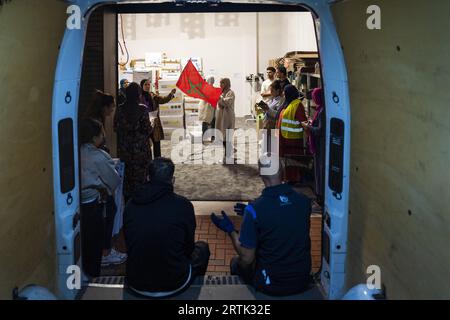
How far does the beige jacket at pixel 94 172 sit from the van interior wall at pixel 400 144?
85.3 inches

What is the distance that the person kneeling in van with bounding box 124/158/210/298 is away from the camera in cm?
309

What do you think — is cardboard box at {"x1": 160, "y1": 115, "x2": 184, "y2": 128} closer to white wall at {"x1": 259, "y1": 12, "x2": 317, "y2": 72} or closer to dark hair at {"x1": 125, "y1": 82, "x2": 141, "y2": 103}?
white wall at {"x1": 259, "y1": 12, "x2": 317, "y2": 72}

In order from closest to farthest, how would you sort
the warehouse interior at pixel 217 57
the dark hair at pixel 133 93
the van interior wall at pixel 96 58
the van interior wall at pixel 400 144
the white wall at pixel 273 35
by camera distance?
the van interior wall at pixel 400 144, the dark hair at pixel 133 93, the van interior wall at pixel 96 58, the warehouse interior at pixel 217 57, the white wall at pixel 273 35

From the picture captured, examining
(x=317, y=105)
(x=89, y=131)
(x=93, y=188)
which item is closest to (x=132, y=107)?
(x=89, y=131)

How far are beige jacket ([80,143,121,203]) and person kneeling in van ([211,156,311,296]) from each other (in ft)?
5.01

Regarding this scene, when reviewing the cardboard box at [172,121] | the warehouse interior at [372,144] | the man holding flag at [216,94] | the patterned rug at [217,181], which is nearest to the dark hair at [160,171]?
the warehouse interior at [372,144]

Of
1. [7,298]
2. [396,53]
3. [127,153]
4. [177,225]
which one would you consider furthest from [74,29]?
[127,153]

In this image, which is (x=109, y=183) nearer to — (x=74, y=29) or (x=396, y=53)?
(x=74, y=29)

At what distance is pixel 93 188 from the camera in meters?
4.12

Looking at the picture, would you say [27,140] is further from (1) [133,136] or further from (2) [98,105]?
(1) [133,136]

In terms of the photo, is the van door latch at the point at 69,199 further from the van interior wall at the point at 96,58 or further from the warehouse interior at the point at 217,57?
the warehouse interior at the point at 217,57

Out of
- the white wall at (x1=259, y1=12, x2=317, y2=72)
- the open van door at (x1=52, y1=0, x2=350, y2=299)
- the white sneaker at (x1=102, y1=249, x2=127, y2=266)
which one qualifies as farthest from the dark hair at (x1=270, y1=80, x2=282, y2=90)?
the white wall at (x1=259, y1=12, x2=317, y2=72)

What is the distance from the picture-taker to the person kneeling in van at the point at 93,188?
4.08m

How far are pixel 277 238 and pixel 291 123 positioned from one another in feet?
12.8
